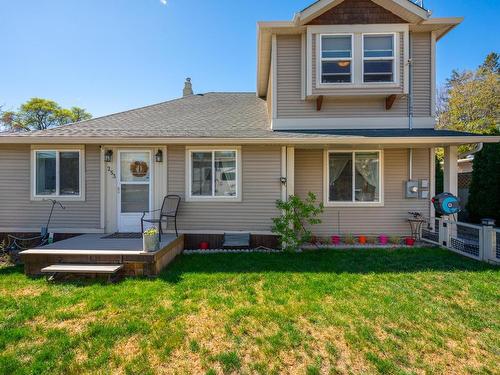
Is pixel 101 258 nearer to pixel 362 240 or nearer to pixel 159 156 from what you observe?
pixel 159 156

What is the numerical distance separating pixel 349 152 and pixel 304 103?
5.77 ft

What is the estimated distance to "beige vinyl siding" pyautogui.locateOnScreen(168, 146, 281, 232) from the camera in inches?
237

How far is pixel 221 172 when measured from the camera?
20.0ft

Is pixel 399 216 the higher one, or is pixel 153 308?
pixel 399 216

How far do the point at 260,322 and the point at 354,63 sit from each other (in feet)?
20.5

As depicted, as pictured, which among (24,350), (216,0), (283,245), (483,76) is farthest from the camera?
(483,76)

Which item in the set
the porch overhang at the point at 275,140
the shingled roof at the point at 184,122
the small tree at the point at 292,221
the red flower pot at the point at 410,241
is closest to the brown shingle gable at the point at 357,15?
the shingled roof at the point at 184,122

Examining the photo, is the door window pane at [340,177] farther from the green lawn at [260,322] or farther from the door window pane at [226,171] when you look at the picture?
the door window pane at [226,171]

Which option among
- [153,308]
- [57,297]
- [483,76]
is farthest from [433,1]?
[483,76]

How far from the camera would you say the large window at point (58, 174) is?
6.08m

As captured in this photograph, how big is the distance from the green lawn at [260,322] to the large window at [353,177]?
238 centimetres

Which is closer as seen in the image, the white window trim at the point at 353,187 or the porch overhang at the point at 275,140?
the porch overhang at the point at 275,140

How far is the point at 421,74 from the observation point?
6.54 meters

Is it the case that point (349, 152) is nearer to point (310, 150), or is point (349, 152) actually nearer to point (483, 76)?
point (310, 150)
